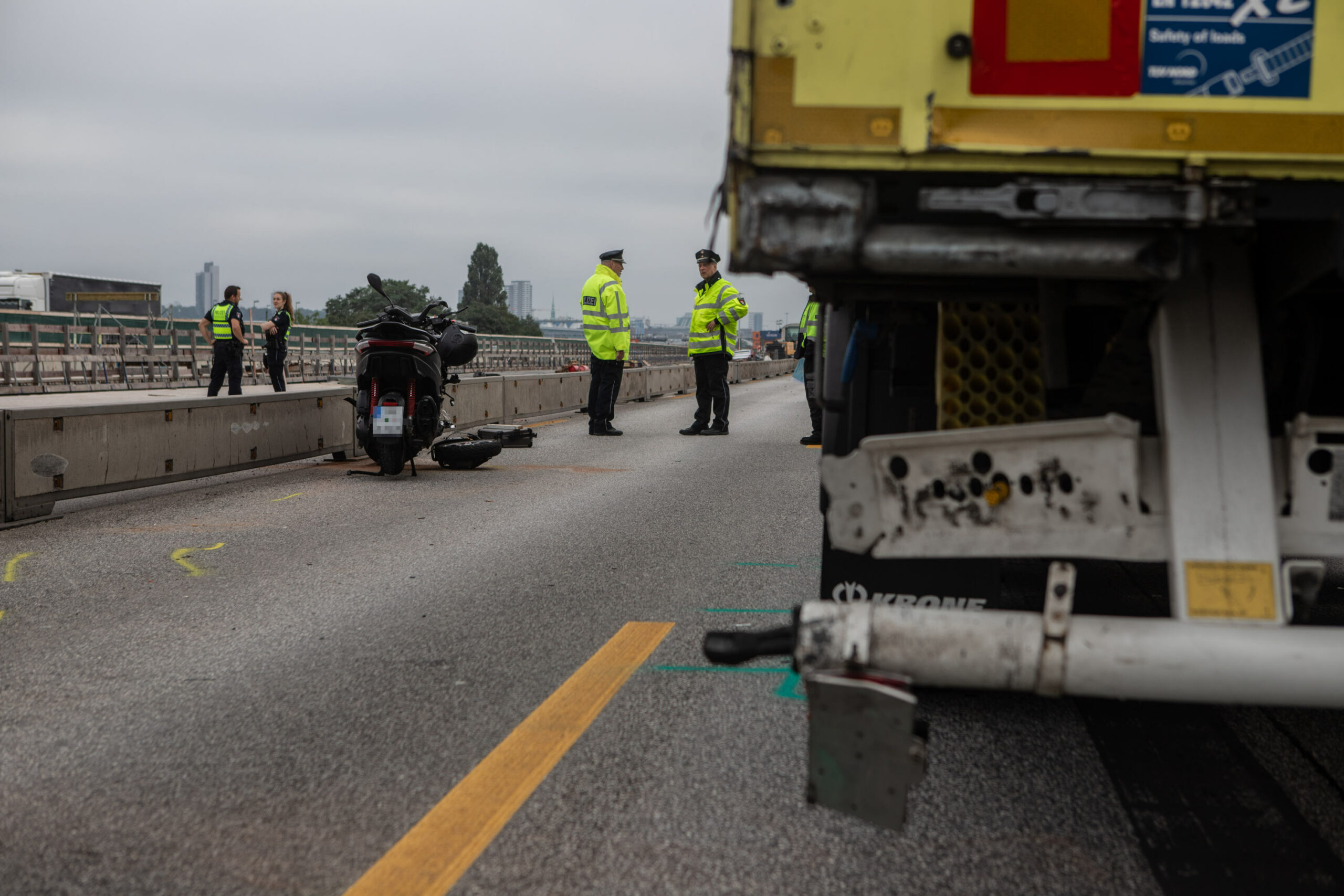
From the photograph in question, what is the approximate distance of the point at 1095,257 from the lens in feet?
8.54

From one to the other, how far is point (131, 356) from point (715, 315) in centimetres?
2182

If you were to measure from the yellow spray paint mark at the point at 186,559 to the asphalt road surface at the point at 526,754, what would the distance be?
1.3 inches

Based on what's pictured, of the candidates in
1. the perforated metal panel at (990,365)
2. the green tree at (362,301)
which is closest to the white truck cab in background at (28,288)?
the perforated metal panel at (990,365)

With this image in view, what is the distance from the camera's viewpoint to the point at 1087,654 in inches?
99.6

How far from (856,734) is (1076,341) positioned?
1.62 metres

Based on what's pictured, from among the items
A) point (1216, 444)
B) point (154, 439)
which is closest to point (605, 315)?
point (154, 439)

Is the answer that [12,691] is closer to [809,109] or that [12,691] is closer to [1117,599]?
[809,109]

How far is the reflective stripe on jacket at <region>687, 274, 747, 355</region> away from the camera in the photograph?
1606cm

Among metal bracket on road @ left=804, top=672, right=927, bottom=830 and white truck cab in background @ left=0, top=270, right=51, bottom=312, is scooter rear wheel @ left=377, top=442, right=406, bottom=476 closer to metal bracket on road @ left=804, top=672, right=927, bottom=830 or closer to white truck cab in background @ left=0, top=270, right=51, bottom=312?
metal bracket on road @ left=804, top=672, right=927, bottom=830

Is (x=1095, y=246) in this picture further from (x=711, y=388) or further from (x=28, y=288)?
(x=28, y=288)

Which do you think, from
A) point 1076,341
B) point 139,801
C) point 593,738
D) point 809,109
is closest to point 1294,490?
point 1076,341

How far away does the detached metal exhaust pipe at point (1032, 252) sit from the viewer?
8.54 ft

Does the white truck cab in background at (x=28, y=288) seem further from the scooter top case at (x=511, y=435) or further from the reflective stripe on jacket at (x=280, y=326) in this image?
the scooter top case at (x=511, y=435)

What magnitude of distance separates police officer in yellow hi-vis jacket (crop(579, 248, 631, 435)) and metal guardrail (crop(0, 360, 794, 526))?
171 centimetres
